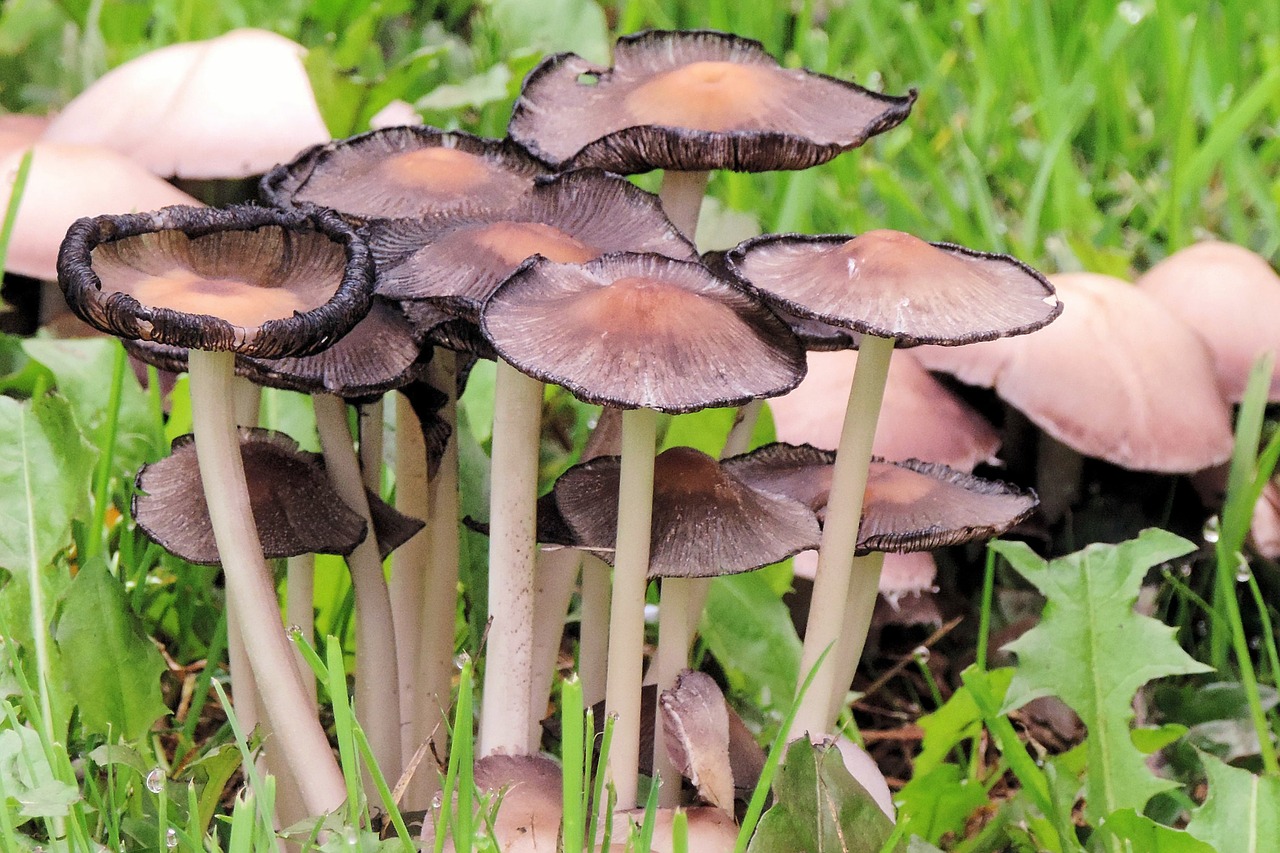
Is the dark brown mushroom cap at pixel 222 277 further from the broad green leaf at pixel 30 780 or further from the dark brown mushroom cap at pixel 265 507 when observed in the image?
the broad green leaf at pixel 30 780

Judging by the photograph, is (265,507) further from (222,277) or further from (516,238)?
(516,238)

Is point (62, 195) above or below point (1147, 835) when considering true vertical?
above

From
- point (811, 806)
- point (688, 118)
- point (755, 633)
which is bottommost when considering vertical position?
point (755, 633)

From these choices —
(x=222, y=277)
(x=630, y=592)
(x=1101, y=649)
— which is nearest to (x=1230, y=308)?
(x=1101, y=649)

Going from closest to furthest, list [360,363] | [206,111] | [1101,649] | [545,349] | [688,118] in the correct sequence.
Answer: [545,349], [360,363], [688,118], [1101,649], [206,111]

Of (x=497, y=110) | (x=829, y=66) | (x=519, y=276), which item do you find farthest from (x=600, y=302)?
(x=829, y=66)

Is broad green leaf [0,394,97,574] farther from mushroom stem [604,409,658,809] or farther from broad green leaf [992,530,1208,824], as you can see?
broad green leaf [992,530,1208,824]

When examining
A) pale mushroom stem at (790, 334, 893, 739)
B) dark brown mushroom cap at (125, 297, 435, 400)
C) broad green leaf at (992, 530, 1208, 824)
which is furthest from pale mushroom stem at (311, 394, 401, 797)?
broad green leaf at (992, 530, 1208, 824)
